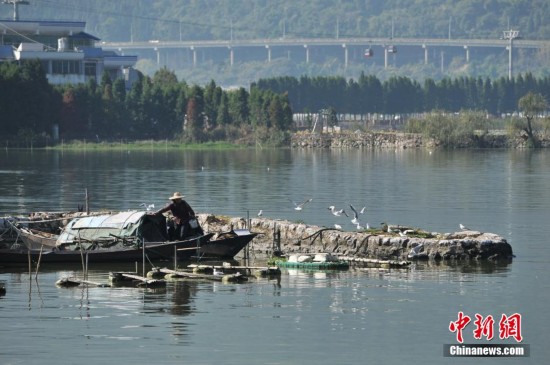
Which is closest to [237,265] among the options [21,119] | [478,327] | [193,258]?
[193,258]

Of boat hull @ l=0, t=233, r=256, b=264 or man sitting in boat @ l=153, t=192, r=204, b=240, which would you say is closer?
boat hull @ l=0, t=233, r=256, b=264

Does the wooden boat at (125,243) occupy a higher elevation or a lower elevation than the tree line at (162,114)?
lower

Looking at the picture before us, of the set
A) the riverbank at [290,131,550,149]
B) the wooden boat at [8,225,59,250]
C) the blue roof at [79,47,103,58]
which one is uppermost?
the blue roof at [79,47,103,58]

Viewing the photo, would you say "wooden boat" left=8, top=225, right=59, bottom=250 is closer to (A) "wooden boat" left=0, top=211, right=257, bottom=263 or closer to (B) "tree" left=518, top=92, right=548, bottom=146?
(A) "wooden boat" left=0, top=211, right=257, bottom=263

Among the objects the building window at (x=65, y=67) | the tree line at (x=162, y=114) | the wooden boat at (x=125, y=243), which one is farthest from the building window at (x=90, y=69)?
the wooden boat at (x=125, y=243)

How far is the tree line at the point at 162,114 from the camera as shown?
160 metres

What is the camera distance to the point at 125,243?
46406 mm

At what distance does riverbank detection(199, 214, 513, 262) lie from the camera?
46750 mm

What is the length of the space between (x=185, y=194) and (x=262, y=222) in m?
27.9

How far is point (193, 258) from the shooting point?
4694cm

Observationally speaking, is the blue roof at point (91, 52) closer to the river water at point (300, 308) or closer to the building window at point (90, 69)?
the building window at point (90, 69)

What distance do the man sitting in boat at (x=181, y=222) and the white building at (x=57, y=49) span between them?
425ft

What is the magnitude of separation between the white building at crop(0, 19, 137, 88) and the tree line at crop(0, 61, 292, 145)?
1111cm

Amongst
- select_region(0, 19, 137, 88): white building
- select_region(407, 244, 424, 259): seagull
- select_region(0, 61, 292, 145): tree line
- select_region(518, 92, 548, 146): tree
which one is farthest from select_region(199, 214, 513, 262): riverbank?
select_region(0, 19, 137, 88): white building
